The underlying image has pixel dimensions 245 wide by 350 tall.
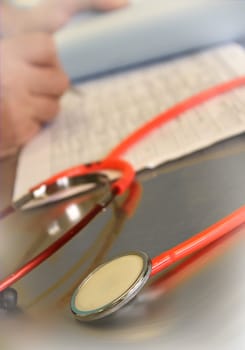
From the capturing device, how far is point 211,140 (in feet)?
1.46

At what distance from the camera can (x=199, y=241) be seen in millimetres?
305

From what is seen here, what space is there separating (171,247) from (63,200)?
5.9 inches

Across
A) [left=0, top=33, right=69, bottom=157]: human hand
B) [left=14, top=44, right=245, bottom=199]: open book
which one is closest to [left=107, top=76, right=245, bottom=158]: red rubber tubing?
[left=14, top=44, right=245, bottom=199]: open book

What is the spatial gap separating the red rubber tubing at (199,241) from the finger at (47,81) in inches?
13.2

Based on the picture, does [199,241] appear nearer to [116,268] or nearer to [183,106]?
[116,268]

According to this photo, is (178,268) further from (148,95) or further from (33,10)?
(33,10)

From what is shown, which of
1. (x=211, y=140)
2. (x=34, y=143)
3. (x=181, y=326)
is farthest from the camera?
(x=34, y=143)

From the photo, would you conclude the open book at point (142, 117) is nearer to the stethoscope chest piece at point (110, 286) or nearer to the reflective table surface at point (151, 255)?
the reflective table surface at point (151, 255)

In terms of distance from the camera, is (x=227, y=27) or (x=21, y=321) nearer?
(x=21, y=321)

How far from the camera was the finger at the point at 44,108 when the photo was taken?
595mm

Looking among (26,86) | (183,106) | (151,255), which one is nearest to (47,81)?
(26,86)

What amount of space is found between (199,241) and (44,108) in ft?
1.14

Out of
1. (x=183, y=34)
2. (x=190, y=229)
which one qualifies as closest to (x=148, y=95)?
(x=183, y=34)

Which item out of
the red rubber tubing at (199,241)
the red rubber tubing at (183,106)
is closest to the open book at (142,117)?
the red rubber tubing at (183,106)
